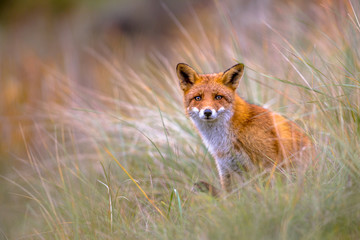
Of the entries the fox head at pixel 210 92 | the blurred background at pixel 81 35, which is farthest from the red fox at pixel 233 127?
the blurred background at pixel 81 35

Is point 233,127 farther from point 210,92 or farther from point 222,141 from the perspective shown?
point 210,92

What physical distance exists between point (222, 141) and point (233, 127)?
0.19 metres

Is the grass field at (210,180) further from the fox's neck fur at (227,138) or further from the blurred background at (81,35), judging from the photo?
the blurred background at (81,35)

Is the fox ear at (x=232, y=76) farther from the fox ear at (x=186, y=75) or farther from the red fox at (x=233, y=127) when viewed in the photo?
the fox ear at (x=186, y=75)

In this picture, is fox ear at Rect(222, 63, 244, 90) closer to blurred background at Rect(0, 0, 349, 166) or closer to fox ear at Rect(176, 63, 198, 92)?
fox ear at Rect(176, 63, 198, 92)

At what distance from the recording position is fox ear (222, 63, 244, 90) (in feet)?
13.7

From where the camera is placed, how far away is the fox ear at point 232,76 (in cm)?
417

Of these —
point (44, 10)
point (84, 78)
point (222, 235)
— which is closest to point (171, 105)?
point (222, 235)

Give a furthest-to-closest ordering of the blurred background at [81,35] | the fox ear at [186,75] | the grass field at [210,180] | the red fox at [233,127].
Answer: the blurred background at [81,35] < the fox ear at [186,75] < the red fox at [233,127] < the grass field at [210,180]

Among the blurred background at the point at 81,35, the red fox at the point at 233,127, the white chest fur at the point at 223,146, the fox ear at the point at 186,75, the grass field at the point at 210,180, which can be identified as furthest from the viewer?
the blurred background at the point at 81,35

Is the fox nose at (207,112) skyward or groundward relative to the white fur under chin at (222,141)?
skyward

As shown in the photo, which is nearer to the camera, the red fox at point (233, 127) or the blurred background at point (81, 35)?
the red fox at point (233, 127)

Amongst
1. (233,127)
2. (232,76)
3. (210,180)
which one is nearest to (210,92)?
(232,76)

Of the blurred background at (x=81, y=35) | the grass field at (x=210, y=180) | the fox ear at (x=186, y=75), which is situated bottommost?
the grass field at (x=210, y=180)
